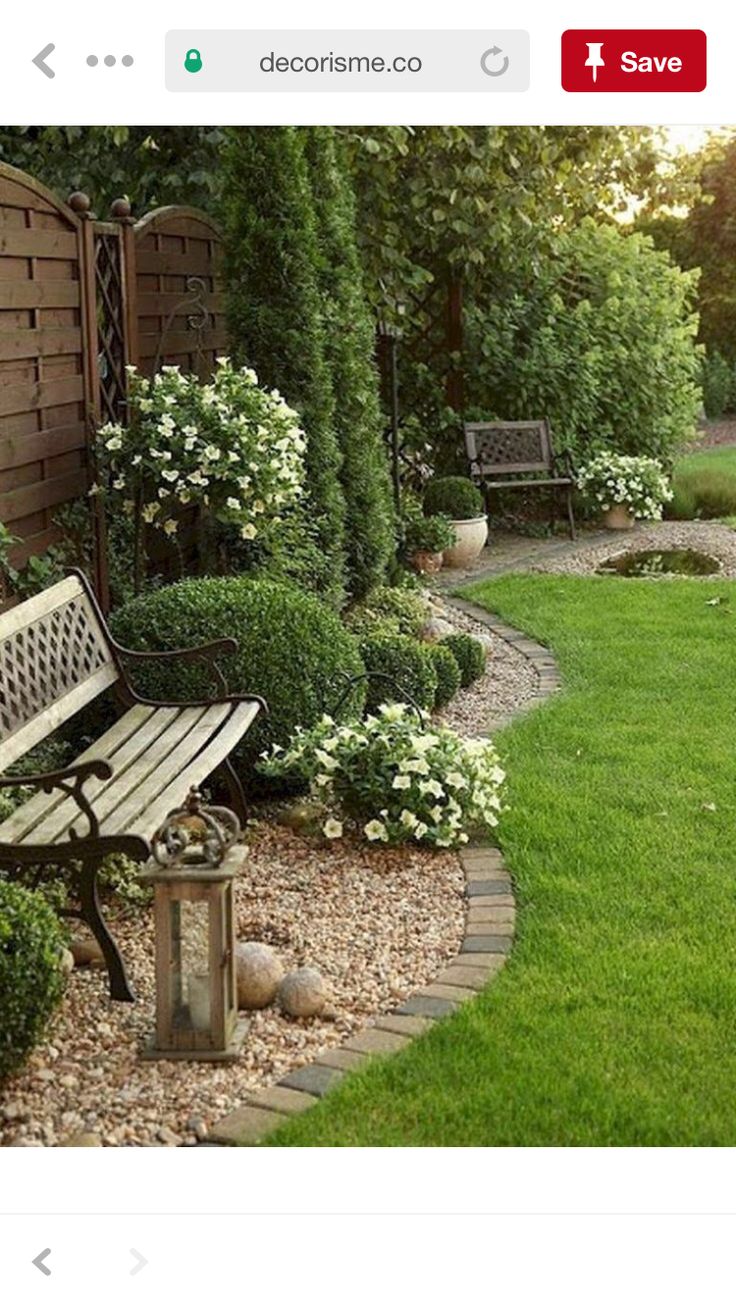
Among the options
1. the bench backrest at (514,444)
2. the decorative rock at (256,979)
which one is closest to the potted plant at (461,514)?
the bench backrest at (514,444)

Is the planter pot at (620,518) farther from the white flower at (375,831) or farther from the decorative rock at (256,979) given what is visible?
the decorative rock at (256,979)

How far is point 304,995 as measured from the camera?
4.04 metres

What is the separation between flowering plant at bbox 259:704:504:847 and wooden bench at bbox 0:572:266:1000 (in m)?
0.29

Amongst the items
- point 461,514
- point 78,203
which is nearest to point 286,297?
point 78,203

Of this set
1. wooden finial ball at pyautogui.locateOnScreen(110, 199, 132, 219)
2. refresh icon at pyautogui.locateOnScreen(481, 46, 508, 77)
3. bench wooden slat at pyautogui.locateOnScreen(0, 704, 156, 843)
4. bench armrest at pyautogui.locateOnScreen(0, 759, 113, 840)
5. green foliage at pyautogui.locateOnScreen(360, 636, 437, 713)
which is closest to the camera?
refresh icon at pyautogui.locateOnScreen(481, 46, 508, 77)

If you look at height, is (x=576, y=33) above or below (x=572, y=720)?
above

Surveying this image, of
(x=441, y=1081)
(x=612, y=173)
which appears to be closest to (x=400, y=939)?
(x=441, y=1081)

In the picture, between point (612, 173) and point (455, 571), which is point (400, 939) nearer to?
point (455, 571)

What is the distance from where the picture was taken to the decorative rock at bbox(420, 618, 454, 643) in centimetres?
836

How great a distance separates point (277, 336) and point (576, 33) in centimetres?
461

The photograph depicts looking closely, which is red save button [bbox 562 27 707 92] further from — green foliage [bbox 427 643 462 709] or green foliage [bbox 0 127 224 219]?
green foliage [bbox 0 127 224 219]

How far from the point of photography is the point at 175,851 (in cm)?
383

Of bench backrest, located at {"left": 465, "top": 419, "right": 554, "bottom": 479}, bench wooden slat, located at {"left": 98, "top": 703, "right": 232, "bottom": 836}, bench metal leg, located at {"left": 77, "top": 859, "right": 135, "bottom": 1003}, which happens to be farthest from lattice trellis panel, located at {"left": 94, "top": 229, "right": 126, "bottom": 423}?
bench backrest, located at {"left": 465, "top": 419, "right": 554, "bottom": 479}

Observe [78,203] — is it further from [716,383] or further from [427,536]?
[716,383]
